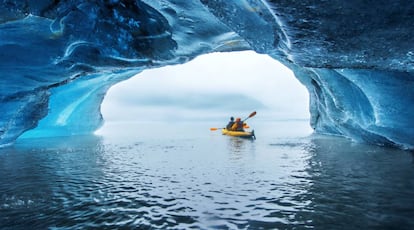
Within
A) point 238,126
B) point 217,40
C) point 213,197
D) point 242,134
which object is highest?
point 217,40

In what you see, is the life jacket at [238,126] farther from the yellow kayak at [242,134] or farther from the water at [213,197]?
the water at [213,197]

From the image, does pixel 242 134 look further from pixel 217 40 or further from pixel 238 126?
pixel 217 40

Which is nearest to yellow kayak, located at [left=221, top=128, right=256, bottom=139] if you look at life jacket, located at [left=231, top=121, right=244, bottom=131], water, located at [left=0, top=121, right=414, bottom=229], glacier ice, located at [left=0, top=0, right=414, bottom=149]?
life jacket, located at [left=231, top=121, right=244, bottom=131]

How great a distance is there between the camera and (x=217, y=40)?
8.09m

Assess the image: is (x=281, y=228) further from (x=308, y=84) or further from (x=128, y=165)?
(x=308, y=84)

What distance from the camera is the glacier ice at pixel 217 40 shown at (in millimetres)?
3926

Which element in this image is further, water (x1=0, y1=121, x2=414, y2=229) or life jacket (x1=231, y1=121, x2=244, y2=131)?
life jacket (x1=231, y1=121, x2=244, y2=131)

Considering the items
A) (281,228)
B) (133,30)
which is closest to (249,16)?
(133,30)

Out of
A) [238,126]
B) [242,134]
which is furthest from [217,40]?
[238,126]

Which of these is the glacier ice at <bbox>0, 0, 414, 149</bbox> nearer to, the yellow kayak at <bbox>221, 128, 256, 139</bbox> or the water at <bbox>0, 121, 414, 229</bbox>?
the water at <bbox>0, 121, 414, 229</bbox>

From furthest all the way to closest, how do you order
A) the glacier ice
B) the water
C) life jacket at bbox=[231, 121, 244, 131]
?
life jacket at bbox=[231, 121, 244, 131], the glacier ice, the water

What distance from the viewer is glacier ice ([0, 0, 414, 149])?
3.93m

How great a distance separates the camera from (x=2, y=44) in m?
6.76

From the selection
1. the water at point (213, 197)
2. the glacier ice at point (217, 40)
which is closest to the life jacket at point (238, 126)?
the glacier ice at point (217, 40)
